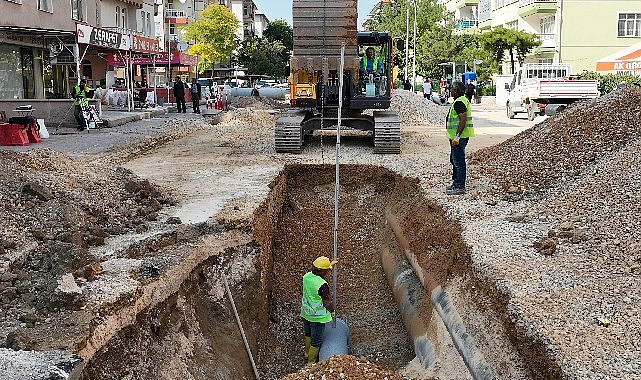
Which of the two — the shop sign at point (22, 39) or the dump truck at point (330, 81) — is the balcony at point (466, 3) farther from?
the dump truck at point (330, 81)

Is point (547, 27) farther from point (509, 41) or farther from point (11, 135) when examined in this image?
point (11, 135)

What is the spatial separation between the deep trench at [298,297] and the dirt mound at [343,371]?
35.2 inches

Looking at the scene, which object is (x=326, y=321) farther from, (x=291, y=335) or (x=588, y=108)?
(x=588, y=108)

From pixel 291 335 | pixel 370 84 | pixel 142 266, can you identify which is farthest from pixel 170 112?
pixel 142 266

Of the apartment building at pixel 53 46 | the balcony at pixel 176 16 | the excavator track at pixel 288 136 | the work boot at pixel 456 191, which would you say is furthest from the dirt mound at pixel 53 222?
the balcony at pixel 176 16

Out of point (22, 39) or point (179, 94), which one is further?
point (179, 94)

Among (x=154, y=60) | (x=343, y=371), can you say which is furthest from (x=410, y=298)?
(x=154, y=60)

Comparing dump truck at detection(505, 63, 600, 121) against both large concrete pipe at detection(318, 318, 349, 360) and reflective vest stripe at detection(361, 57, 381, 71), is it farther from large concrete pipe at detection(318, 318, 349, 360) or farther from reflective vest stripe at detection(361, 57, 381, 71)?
large concrete pipe at detection(318, 318, 349, 360)

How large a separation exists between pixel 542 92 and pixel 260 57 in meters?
43.5

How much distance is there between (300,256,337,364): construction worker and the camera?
25.9ft

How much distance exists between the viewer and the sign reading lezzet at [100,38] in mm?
21625

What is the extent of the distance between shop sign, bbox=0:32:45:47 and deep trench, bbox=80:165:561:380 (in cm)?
1418

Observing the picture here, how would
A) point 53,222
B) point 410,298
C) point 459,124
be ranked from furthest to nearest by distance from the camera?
point 459,124, point 410,298, point 53,222

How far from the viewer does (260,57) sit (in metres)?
65.4
